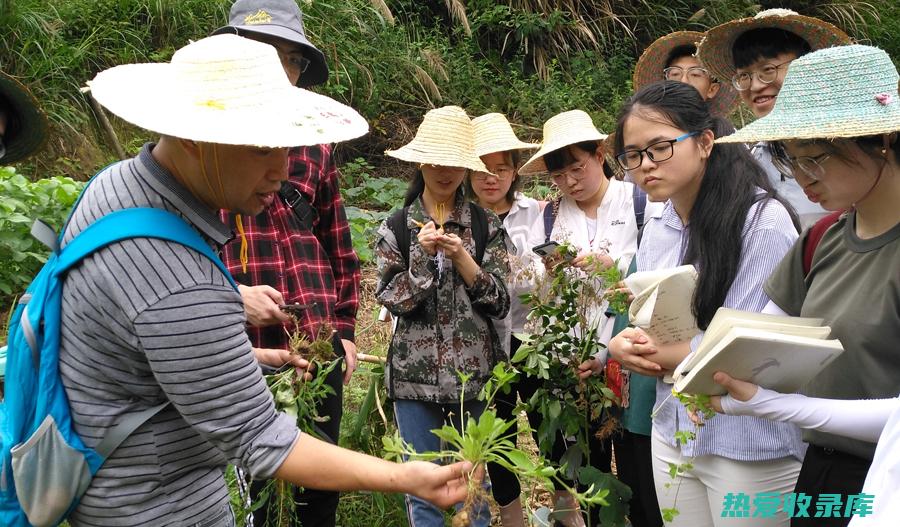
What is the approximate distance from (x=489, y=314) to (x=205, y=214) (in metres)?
1.71

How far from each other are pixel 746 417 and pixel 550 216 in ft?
5.37

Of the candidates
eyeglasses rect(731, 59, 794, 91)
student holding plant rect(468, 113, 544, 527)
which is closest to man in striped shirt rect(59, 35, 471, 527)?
student holding plant rect(468, 113, 544, 527)

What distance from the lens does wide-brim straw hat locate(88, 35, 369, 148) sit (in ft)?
5.16

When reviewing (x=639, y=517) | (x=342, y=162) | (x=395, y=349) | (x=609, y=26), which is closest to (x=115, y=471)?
(x=395, y=349)

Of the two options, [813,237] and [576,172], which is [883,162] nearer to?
[813,237]

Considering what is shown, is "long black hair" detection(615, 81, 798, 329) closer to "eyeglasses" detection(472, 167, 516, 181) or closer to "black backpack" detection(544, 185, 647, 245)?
"black backpack" detection(544, 185, 647, 245)

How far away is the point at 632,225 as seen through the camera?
11.3 feet

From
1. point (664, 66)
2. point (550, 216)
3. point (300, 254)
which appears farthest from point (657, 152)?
point (664, 66)

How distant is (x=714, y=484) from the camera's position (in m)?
2.34

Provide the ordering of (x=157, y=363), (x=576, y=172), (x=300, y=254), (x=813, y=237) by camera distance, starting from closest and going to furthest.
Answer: (x=157, y=363), (x=813, y=237), (x=300, y=254), (x=576, y=172)

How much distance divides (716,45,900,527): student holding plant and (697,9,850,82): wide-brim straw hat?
110cm

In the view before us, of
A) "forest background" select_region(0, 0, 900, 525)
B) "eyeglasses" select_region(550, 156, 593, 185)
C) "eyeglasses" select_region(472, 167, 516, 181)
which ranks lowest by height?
"forest background" select_region(0, 0, 900, 525)

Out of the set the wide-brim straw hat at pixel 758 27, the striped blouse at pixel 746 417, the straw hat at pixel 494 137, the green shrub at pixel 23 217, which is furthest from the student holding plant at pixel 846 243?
the green shrub at pixel 23 217

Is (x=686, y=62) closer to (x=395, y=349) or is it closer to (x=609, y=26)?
(x=395, y=349)
